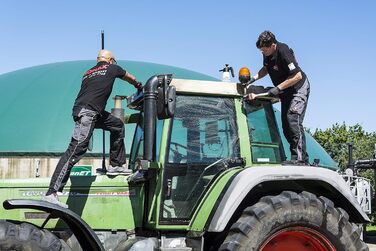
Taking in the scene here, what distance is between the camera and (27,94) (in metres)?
27.3

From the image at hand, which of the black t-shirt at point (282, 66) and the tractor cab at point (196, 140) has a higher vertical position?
the black t-shirt at point (282, 66)

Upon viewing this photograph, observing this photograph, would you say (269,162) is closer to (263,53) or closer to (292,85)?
(292,85)

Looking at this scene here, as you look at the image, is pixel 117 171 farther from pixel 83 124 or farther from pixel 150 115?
pixel 150 115

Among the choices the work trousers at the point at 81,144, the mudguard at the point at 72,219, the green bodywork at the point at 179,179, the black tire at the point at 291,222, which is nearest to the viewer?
the mudguard at the point at 72,219

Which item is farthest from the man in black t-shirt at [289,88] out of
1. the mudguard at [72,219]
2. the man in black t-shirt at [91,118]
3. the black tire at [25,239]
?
the black tire at [25,239]

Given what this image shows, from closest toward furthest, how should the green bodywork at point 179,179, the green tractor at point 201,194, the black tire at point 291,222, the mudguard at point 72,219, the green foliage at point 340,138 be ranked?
1. the mudguard at point 72,219
2. the black tire at point 291,222
3. the green tractor at point 201,194
4. the green bodywork at point 179,179
5. the green foliage at point 340,138

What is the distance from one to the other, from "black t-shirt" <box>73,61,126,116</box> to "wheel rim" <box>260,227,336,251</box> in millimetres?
2244

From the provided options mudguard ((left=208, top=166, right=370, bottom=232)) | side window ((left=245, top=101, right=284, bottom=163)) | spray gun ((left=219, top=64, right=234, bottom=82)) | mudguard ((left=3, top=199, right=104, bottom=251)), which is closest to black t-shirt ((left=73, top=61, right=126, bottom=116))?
mudguard ((left=3, top=199, right=104, bottom=251))

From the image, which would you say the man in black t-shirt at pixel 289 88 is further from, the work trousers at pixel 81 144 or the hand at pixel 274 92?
the work trousers at pixel 81 144

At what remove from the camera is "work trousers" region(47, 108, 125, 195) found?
205 inches

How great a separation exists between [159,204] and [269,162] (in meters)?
1.35

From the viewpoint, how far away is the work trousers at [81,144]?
205 inches

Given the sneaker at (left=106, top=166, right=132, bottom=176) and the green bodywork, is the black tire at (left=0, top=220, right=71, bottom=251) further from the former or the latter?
the sneaker at (left=106, top=166, right=132, bottom=176)

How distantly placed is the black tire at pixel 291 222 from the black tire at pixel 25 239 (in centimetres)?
156
